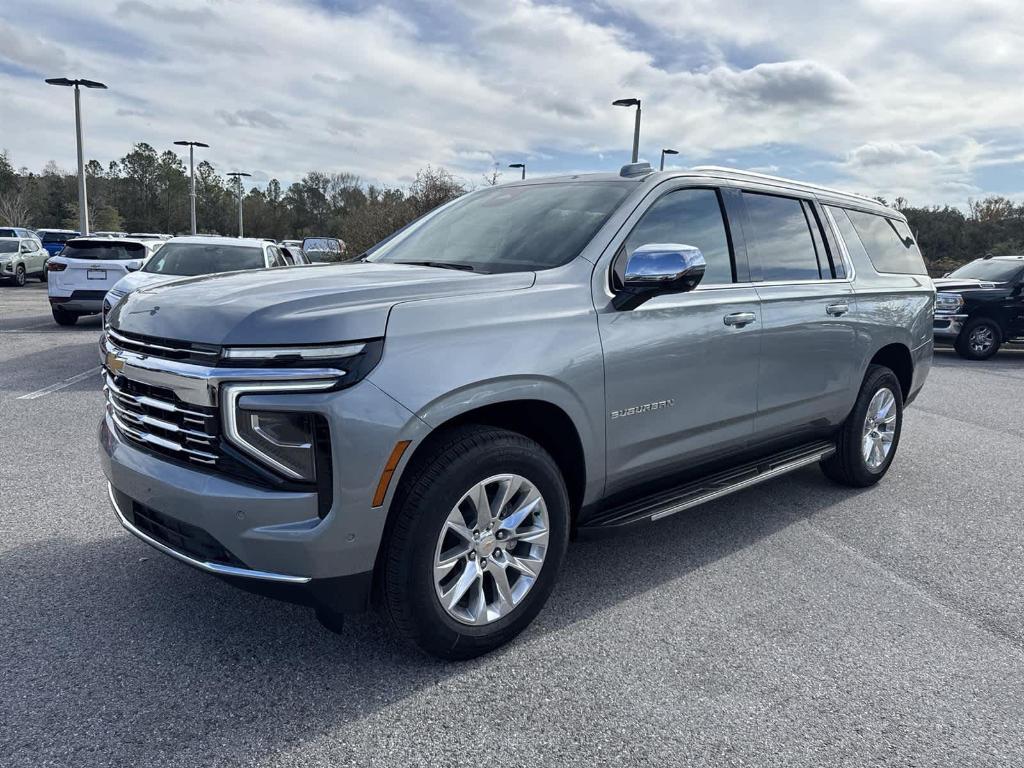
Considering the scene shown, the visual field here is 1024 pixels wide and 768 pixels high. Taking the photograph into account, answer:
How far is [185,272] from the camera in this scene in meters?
→ 10.2

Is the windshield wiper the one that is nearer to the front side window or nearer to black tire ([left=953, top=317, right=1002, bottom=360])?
the front side window

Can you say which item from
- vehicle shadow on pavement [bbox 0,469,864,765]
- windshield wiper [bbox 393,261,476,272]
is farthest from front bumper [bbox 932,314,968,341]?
windshield wiper [bbox 393,261,476,272]

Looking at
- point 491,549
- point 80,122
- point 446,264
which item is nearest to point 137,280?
point 446,264

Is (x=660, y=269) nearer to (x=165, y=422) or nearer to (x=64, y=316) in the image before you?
(x=165, y=422)

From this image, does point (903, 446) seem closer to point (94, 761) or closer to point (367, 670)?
point (367, 670)

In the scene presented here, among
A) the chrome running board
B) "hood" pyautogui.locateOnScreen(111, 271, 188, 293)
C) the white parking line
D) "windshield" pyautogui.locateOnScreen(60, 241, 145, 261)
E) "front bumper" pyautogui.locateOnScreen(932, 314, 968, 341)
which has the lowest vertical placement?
the white parking line

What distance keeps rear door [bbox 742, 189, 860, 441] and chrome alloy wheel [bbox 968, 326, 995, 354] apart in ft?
34.5

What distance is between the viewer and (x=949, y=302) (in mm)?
13781

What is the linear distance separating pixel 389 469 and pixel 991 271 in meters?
15.0

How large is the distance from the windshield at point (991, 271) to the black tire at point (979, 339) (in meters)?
0.89

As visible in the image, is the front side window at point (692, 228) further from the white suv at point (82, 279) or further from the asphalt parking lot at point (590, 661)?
the white suv at point (82, 279)

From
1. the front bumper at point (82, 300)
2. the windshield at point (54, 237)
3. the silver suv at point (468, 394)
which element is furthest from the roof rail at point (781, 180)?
the windshield at point (54, 237)

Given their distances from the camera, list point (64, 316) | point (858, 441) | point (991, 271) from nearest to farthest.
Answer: point (858, 441) → point (64, 316) → point (991, 271)

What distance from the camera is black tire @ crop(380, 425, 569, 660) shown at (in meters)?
2.72
